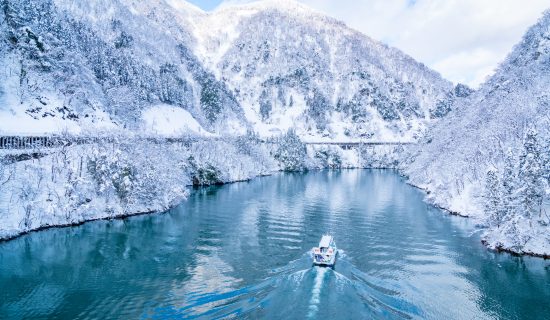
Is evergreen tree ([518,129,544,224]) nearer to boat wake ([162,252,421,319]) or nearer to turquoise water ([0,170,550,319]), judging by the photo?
turquoise water ([0,170,550,319])

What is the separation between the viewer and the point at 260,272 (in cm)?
3831

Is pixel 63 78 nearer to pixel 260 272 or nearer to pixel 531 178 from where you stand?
pixel 260 272

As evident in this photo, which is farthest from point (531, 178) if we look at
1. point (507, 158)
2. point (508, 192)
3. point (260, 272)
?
point (260, 272)

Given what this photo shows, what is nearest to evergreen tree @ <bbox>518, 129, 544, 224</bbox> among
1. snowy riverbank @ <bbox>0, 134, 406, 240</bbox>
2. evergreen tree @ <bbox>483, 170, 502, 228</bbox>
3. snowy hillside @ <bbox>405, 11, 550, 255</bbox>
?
snowy hillside @ <bbox>405, 11, 550, 255</bbox>

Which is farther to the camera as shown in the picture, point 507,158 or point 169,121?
point 169,121

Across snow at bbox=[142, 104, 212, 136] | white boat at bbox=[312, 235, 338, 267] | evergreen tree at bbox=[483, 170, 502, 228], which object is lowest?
white boat at bbox=[312, 235, 338, 267]

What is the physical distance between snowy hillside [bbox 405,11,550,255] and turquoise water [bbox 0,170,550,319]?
14.7 feet

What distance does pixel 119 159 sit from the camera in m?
66.7

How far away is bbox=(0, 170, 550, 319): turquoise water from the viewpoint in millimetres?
30281

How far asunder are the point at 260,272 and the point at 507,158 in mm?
37641

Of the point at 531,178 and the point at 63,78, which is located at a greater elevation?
the point at 63,78

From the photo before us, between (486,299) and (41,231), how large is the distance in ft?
178

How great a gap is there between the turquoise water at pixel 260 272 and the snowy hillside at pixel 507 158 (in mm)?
4467

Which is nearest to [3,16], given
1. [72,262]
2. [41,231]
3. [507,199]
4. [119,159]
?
[119,159]
